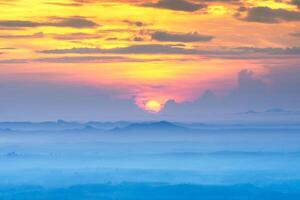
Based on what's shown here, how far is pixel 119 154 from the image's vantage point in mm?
141250

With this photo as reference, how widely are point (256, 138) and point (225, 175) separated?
293 feet

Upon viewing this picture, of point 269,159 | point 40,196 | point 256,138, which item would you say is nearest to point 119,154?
point 269,159

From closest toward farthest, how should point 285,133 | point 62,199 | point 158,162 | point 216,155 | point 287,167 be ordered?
point 62,199 → point 287,167 → point 158,162 → point 216,155 → point 285,133

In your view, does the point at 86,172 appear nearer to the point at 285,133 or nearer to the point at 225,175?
the point at 225,175

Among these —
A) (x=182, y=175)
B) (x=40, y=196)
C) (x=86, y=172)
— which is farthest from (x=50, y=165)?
(x=40, y=196)

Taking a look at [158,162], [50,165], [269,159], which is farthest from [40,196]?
[269,159]

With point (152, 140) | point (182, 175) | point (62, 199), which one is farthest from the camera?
point (152, 140)

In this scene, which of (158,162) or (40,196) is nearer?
(40,196)

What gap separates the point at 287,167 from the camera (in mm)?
107938

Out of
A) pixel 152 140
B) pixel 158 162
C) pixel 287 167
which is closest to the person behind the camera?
pixel 287 167

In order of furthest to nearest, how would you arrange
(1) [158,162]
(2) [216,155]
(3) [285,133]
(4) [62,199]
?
(3) [285,133], (2) [216,155], (1) [158,162], (4) [62,199]

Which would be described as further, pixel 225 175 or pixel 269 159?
pixel 269 159

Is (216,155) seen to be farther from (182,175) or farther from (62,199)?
(62,199)

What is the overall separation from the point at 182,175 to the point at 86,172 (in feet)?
41.0
